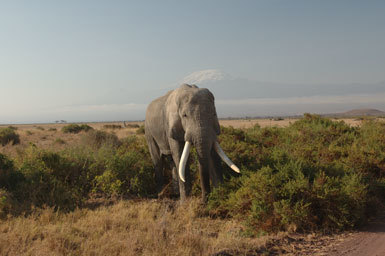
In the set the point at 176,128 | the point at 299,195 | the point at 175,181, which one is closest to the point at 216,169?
the point at 176,128

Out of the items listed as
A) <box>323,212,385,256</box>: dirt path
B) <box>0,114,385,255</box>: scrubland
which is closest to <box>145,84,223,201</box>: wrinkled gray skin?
<box>0,114,385,255</box>: scrubland

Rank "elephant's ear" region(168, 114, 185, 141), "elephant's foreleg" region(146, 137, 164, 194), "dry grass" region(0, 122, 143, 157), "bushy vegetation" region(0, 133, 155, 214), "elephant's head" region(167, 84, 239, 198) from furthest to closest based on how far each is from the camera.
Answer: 1. "dry grass" region(0, 122, 143, 157)
2. "elephant's foreleg" region(146, 137, 164, 194)
3. "bushy vegetation" region(0, 133, 155, 214)
4. "elephant's ear" region(168, 114, 185, 141)
5. "elephant's head" region(167, 84, 239, 198)

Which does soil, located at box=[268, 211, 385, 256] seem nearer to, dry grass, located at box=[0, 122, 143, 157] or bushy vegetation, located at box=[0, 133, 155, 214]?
bushy vegetation, located at box=[0, 133, 155, 214]

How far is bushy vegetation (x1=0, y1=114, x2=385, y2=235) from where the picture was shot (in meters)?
5.09

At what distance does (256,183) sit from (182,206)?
172 cm

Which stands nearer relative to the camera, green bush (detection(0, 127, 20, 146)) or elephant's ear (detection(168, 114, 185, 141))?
elephant's ear (detection(168, 114, 185, 141))

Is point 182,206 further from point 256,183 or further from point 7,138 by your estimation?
point 7,138

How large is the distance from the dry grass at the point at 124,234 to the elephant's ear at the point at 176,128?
145 centimetres

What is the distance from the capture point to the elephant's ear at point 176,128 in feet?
19.8

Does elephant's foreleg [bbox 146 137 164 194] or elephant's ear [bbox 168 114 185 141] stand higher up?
elephant's ear [bbox 168 114 185 141]

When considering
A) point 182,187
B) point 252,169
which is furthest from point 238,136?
point 182,187

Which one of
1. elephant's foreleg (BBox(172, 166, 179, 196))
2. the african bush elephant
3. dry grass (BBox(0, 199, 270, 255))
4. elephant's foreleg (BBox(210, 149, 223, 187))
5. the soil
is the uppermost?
the african bush elephant

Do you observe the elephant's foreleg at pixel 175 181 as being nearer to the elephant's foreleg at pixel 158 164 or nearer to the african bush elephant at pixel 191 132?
the african bush elephant at pixel 191 132

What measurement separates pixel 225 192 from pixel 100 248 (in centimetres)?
285
